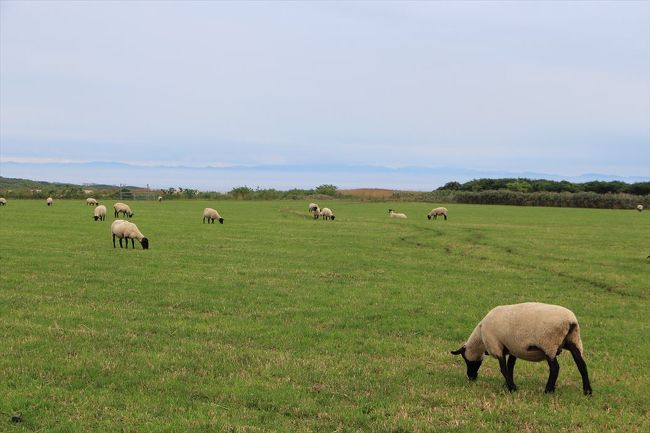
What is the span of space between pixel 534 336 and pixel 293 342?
4.76 m

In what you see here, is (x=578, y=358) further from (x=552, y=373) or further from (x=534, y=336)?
(x=534, y=336)

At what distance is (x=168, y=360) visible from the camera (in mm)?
9055

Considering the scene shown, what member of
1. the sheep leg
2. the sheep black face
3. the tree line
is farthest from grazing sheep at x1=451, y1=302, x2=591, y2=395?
the tree line

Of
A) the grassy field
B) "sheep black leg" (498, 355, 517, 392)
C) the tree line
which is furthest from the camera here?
the tree line

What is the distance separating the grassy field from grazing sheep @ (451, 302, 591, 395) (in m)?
0.52

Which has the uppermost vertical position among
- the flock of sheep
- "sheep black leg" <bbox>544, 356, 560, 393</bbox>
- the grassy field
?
the flock of sheep

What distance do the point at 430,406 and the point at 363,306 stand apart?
6624 mm

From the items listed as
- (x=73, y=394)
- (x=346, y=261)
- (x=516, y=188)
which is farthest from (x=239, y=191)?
(x=73, y=394)

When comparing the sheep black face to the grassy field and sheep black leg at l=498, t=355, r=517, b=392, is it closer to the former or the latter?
the grassy field

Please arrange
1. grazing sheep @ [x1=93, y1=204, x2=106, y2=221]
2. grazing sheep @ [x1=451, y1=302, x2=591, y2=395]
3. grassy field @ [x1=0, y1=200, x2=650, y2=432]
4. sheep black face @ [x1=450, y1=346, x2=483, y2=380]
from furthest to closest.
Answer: grazing sheep @ [x1=93, y1=204, x2=106, y2=221] < sheep black face @ [x1=450, y1=346, x2=483, y2=380] < grazing sheep @ [x1=451, y1=302, x2=591, y2=395] < grassy field @ [x1=0, y1=200, x2=650, y2=432]

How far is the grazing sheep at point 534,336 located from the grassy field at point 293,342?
0.52m

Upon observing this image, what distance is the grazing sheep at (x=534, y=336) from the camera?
743cm

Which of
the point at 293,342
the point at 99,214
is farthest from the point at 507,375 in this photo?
the point at 99,214

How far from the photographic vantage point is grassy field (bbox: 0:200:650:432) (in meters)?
7.05
